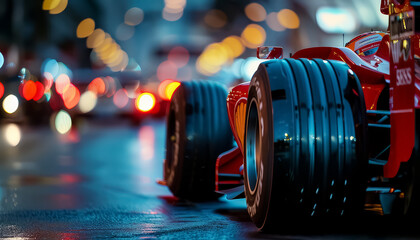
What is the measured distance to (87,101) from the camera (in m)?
28.8

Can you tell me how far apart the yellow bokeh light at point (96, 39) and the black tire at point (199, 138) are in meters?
108

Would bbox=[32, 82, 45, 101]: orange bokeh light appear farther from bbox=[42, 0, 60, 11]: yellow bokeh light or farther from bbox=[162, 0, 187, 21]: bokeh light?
bbox=[162, 0, 187, 21]: bokeh light

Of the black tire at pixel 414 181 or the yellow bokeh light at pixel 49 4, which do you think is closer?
the black tire at pixel 414 181

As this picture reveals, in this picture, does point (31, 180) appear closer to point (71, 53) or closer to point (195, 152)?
point (195, 152)

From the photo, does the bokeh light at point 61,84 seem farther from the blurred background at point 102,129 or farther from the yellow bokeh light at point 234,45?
the yellow bokeh light at point 234,45

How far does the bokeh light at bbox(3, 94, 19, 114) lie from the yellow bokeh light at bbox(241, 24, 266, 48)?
6105 cm

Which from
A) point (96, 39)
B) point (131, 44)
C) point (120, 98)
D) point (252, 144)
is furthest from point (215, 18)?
point (252, 144)

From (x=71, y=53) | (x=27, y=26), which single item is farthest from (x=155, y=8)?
(x=27, y=26)

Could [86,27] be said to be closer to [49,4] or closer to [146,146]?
[49,4]

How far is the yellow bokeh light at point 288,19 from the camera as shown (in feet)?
158

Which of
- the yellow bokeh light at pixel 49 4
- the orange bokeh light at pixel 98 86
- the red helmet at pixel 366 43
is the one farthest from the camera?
the yellow bokeh light at pixel 49 4

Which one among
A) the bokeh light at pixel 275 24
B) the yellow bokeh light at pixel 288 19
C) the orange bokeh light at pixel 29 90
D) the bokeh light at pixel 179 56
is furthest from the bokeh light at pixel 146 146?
the bokeh light at pixel 275 24

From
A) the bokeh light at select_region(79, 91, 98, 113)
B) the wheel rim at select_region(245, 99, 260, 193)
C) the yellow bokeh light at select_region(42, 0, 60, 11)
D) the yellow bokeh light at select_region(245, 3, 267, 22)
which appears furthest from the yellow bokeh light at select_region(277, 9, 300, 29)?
the wheel rim at select_region(245, 99, 260, 193)

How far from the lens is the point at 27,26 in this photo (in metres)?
73.9
